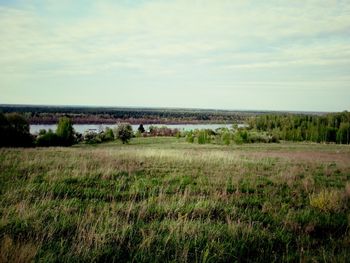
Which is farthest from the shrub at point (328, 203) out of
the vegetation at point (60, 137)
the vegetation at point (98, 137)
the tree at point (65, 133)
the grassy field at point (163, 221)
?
the vegetation at point (98, 137)

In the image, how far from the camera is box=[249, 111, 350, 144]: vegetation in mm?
112688

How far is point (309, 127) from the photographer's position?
4850 inches

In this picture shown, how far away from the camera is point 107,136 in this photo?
80.8 metres

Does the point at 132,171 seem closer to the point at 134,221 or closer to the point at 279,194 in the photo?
the point at 279,194

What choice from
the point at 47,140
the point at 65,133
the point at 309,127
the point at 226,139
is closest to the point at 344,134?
the point at 309,127

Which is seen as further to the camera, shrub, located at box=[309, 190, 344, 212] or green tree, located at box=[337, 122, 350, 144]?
green tree, located at box=[337, 122, 350, 144]

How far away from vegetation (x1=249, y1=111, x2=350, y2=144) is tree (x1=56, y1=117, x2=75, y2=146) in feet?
200

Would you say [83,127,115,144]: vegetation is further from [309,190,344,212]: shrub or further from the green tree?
the green tree

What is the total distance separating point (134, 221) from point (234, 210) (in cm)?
221

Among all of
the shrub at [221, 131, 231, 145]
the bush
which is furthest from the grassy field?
the bush

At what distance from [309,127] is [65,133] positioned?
87119 mm

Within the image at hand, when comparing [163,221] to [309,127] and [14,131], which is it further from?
[309,127]

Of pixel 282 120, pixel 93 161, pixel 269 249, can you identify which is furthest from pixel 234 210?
pixel 282 120

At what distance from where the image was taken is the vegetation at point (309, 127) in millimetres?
112688
